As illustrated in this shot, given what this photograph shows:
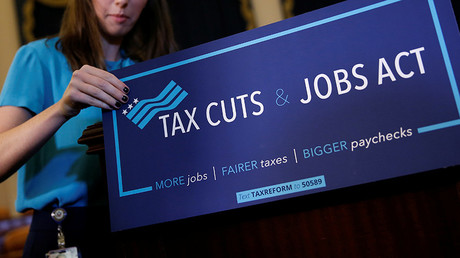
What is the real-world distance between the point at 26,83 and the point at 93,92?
291 millimetres

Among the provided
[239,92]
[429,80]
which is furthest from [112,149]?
[429,80]

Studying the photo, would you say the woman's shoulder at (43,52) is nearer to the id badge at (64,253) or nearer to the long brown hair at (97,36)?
the long brown hair at (97,36)

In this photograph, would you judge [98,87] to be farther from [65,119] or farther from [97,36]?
[97,36]

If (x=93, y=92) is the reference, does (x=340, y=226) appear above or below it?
below

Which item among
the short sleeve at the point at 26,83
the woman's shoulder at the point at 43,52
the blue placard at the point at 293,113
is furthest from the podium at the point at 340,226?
the woman's shoulder at the point at 43,52

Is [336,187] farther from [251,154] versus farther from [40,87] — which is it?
[40,87]

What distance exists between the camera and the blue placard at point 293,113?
0.52 meters

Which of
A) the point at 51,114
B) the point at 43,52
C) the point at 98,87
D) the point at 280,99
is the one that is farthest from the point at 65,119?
the point at 280,99

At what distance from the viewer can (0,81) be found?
3.74 m

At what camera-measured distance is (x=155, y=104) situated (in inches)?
24.9

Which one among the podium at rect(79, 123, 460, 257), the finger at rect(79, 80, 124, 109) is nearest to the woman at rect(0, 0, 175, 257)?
the finger at rect(79, 80, 124, 109)

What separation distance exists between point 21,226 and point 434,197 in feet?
11.9

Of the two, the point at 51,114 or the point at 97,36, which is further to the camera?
the point at 97,36

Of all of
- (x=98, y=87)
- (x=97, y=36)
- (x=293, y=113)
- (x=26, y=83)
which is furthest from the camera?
(x=97, y=36)
